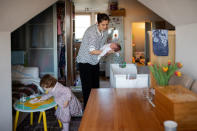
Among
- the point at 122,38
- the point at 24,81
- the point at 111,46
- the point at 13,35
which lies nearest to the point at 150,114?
the point at 111,46

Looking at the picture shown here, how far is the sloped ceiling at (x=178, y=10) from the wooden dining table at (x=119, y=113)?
0.92m

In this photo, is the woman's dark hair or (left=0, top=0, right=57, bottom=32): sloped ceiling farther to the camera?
the woman's dark hair

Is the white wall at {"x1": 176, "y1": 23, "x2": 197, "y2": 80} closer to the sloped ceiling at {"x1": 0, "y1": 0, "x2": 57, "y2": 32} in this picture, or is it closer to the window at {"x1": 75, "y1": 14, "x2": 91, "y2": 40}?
the sloped ceiling at {"x1": 0, "y1": 0, "x2": 57, "y2": 32}

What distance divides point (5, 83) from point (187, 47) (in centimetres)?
201

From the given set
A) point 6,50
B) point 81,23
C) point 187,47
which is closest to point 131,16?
point 81,23

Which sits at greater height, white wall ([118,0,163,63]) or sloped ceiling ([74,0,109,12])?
sloped ceiling ([74,0,109,12])

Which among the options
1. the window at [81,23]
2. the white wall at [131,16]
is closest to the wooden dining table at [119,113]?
the white wall at [131,16]

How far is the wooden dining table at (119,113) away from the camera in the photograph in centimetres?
106

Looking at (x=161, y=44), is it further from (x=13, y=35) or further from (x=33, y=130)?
(x=13, y=35)

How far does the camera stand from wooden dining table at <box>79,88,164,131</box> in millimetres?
1061

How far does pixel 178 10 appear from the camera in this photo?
6.93 ft

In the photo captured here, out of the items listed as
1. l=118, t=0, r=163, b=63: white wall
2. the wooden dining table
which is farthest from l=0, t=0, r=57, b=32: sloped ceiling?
l=118, t=0, r=163, b=63: white wall

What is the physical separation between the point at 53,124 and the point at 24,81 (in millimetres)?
1313

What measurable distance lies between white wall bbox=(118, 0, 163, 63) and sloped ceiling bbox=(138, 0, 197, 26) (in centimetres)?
424
